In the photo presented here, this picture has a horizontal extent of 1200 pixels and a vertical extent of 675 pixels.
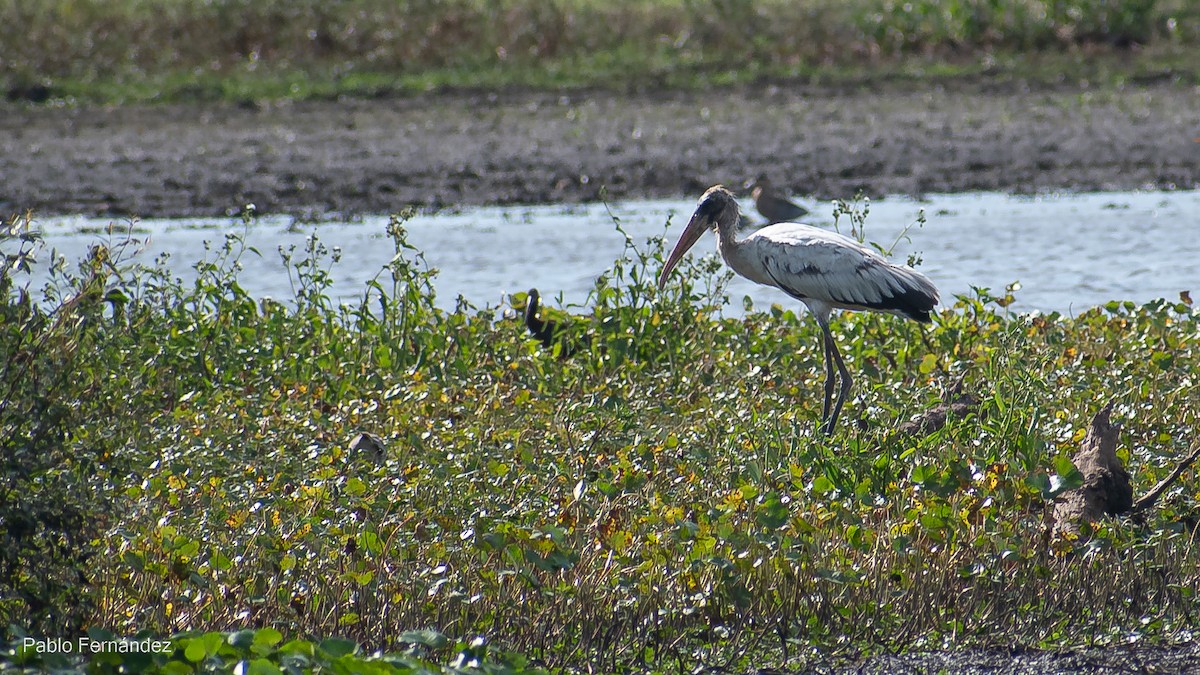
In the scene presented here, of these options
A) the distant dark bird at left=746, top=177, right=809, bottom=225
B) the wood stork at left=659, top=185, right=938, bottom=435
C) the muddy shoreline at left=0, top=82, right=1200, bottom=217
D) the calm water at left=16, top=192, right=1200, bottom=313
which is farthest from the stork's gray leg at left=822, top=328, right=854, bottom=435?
the muddy shoreline at left=0, top=82, right=1200, bottom=217

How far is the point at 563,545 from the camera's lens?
462 centimetres

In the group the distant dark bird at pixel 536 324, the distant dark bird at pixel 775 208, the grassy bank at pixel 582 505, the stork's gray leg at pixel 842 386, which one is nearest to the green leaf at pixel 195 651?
the grassy bank at pixel 582 505

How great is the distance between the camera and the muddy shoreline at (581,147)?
14180mm

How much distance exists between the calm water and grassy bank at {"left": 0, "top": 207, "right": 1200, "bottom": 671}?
350 centimetres

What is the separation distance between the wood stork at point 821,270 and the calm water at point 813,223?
281 centimetres

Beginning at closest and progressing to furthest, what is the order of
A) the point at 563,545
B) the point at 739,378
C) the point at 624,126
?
the point at 563,545, the point at 739,378, the point at 624,126

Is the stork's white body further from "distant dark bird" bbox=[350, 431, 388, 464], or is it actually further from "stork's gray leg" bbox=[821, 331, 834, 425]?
"distant dark bird" bbox=[350, 431, 388, 464]

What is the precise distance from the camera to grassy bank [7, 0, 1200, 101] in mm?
18484

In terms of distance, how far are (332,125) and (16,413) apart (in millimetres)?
13072

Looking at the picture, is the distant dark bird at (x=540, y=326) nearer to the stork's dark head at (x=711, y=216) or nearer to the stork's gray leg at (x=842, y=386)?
the stork's dark head at (x=711, y=216)

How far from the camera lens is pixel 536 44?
1975 centimetres

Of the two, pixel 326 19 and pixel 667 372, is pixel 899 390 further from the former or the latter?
pixel 326 19

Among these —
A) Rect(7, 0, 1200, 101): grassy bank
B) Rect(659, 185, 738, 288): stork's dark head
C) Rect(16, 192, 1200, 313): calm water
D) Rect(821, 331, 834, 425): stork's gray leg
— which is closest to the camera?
Rect(821, 331, 834, 425): stork's gray leg

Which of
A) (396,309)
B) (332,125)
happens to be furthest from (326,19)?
(396,309)
